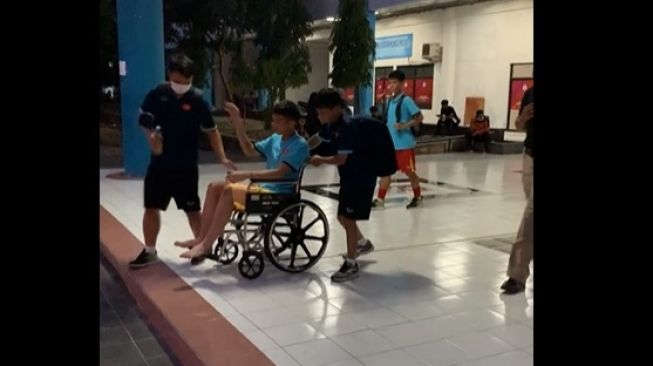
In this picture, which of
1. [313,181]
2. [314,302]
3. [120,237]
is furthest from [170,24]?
[314,302]

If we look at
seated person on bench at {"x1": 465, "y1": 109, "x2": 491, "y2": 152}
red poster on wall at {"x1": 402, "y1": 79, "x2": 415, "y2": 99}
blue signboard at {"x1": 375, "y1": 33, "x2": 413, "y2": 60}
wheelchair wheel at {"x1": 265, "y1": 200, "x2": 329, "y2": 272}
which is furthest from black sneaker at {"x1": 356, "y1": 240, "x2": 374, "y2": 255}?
red poster on wall at {"x1": 402, "y1": 79, "x2": 415, "y2": 99}

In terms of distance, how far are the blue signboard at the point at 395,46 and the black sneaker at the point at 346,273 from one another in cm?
1463

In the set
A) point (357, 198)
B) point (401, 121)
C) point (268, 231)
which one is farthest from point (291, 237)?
point (401, 121)

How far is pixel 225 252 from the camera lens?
4453 millimetres

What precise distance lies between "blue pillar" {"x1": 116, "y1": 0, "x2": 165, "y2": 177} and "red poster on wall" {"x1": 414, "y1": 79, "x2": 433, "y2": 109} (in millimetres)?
10636

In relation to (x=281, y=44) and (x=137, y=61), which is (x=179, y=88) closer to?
(x=137, y=61)

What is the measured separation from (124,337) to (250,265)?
101 cm

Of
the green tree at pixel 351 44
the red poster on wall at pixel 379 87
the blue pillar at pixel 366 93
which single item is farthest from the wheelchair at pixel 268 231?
the red poster on wall at pixel 379 87

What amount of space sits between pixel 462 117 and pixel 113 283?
44.4 ft

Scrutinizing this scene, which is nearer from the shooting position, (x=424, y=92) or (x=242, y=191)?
(x=242, y=191)

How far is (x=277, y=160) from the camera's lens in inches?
168

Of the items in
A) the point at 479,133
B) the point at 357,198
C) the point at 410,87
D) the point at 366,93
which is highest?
the point at 410,87

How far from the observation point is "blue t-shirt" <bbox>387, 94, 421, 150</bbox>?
6.47 meters
